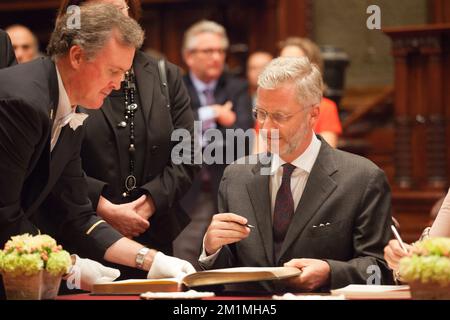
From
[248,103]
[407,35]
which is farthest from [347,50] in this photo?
[248,103]

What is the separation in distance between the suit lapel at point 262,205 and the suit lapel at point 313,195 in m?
0.06

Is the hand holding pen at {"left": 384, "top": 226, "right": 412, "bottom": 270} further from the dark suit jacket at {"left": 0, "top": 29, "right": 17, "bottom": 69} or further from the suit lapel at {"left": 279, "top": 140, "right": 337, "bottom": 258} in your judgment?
the dark suit jacket at {"left": 0, "top": 29, "right": 17, "bottom": 69}

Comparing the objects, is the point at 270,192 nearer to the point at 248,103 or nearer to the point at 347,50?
the point at 248,103

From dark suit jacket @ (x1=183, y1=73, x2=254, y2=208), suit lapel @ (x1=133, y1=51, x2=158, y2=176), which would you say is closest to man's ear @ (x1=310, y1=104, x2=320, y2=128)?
suit lapel @ (x1=133, y1=51, x2=158, y2=176)

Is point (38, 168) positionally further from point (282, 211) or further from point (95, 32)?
point (282, 211)

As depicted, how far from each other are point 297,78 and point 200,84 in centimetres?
260

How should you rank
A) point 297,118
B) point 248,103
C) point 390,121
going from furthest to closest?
point 390,121 < point 248,103 < point 297,118

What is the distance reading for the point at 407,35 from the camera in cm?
643

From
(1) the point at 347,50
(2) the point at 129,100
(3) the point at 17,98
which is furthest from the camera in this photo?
(1) the point at 347,50

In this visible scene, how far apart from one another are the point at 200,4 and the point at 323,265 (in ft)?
22.0

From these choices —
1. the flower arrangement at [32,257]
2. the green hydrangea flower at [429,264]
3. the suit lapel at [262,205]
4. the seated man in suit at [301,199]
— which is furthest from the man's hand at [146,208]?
the green hydrangea flower at [429,264]

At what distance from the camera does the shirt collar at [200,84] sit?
5.94 m

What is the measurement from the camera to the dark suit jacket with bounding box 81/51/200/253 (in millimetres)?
3674

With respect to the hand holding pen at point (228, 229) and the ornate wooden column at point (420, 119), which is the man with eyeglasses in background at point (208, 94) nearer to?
the ornate wooden column at point (420, 119)
